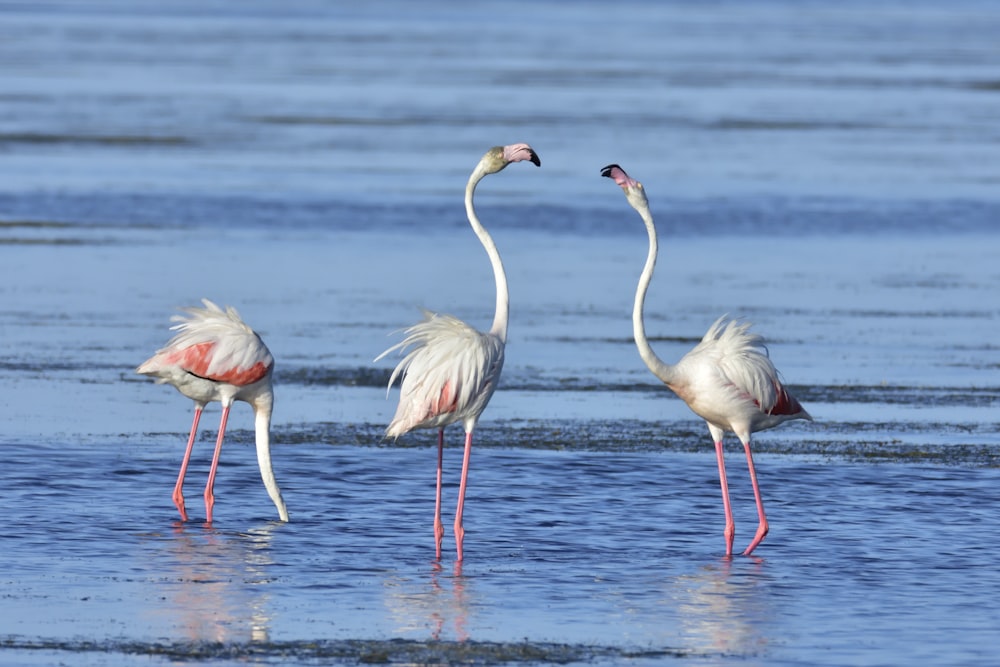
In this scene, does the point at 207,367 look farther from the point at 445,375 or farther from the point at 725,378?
the point at 725,378

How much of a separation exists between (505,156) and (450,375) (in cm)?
124

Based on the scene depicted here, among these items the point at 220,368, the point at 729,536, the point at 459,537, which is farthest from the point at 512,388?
the point at 459,537

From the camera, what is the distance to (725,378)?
10047mm

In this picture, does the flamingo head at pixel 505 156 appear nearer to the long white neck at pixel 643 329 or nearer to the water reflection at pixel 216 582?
the long white neck at pixel 643 329

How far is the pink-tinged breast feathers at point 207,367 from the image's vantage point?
10344mm

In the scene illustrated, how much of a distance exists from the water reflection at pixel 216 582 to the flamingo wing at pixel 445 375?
1040mm

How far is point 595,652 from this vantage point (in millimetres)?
7711

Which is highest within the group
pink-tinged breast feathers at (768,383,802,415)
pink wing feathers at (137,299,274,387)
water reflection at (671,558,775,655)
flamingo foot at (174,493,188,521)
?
pink wing feathers at (137,299,274,387)

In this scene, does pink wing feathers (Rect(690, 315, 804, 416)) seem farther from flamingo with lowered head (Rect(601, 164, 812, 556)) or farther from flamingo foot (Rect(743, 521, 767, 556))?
flamingo foot (Rect(743, 521, 767, 556))

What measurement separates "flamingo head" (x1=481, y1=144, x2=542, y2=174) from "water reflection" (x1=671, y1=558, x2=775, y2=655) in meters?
2.37

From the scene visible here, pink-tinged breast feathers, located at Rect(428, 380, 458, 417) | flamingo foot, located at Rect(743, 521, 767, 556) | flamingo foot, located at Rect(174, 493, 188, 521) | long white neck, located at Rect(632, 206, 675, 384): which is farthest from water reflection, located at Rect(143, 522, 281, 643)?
flamingo foot, located at Rect(743, 521, 767, 556)

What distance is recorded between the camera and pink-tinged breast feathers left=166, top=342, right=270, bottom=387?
10344 mm

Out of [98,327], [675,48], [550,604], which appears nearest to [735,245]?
[98,327]

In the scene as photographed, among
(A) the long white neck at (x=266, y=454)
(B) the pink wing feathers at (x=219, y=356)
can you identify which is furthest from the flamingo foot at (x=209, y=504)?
(B) the pink wing feathers at (x=219, y=356)
